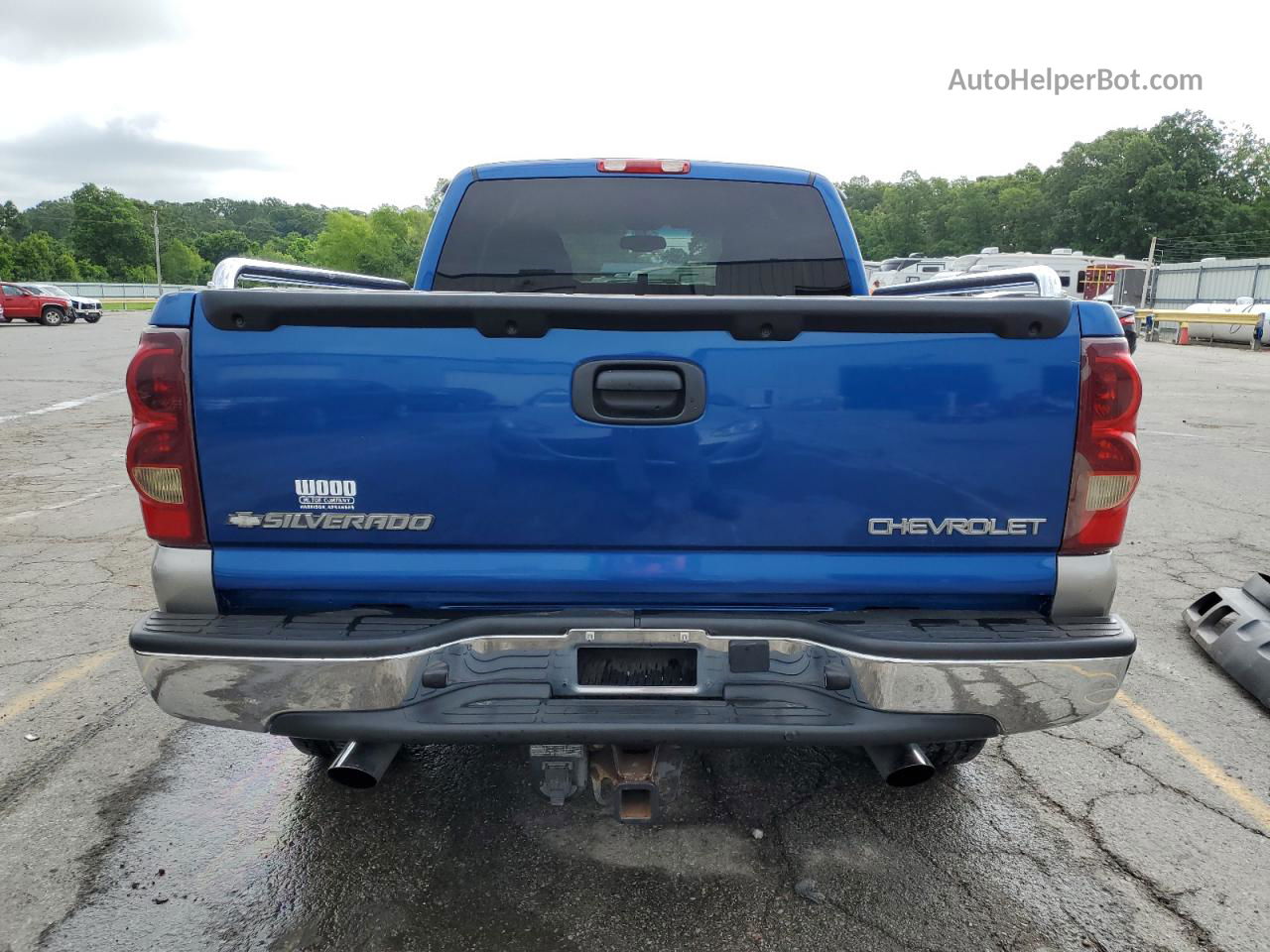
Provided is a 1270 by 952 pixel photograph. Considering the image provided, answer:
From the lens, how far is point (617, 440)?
2.09m

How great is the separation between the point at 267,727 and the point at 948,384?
190 cm

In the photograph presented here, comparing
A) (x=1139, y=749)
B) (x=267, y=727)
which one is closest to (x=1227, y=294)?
(x=1139, y=749)

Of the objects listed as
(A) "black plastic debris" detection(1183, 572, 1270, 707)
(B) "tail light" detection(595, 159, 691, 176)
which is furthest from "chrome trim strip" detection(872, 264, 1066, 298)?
(A) "black plastic debris" detection(1183, 572, 1270, 707)

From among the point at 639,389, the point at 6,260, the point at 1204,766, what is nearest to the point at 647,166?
the point at 639,389

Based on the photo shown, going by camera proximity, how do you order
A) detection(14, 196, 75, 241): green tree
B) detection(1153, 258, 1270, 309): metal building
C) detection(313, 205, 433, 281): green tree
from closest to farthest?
detection(1153, 258, 1270, 309): metal building, detection(313, 205, 433, 281): green tree, detection(14, 196, 75, 241): green tree

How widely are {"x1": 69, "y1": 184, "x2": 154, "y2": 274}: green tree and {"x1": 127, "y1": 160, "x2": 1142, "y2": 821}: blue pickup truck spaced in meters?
113

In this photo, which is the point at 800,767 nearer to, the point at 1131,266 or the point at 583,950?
the point at 583,950

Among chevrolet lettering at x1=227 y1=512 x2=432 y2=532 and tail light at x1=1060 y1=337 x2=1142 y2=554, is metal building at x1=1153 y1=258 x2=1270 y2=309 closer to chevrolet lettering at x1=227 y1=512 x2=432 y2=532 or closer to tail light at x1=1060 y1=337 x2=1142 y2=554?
tail light at x1=1060 y1=337 x2=1142 y2=554

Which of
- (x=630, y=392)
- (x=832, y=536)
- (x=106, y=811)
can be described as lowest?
(x=106, y=811)

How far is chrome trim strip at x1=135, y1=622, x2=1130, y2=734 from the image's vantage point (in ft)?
6.73

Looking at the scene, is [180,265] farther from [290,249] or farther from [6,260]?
[6,260]

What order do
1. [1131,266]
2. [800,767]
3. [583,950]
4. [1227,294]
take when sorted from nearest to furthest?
[583,950] → [800,767] → [1227,294] → [1131,266]

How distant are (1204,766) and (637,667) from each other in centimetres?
241

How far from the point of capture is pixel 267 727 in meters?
2.16
